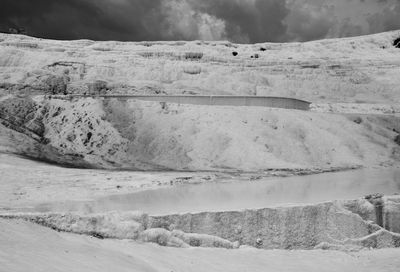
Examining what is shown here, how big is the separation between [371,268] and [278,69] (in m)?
59.5

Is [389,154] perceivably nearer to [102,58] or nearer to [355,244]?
[355,244]

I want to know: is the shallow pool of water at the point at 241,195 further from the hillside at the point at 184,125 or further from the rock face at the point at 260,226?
the hillside at the point at 184,125

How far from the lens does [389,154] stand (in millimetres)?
36625

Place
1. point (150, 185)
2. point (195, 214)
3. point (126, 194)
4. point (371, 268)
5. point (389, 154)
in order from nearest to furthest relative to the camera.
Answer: point (371, 268) < point (195, 214) < point (126, 194) < point (150, 185) < point (389, 154)

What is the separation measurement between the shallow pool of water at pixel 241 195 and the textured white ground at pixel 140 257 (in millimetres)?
2345

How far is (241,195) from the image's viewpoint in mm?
19531

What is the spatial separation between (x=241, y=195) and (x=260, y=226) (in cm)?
646

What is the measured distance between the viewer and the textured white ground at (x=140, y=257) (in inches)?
323

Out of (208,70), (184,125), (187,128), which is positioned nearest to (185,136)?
(187,128)

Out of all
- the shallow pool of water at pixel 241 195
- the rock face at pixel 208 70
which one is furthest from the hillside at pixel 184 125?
the shallow pool of water at pixel 241 195

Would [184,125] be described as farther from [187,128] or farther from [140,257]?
[140,257]

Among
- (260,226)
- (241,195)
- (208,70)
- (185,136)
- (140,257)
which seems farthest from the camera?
(208,70)

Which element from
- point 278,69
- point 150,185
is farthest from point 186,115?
point 278,69

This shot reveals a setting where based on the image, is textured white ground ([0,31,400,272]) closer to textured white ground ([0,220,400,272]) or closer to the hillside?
textured white ground ([0,220,400,272])
